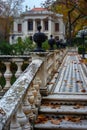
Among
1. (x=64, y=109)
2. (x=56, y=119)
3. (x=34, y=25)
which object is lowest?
(x=56, y=119)

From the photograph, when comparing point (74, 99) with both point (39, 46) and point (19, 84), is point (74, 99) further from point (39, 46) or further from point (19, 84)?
point (19, 84)

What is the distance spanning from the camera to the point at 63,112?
22.4 feet

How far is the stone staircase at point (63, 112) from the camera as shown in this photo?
6027mm

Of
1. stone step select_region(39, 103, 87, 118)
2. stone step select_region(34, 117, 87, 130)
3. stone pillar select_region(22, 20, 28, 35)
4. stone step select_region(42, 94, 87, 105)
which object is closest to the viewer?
stone step select_region(34, 117, 87, 130)

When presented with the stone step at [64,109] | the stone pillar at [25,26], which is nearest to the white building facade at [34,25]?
the stone pillar at [25,26]

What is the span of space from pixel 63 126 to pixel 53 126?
0.64ft

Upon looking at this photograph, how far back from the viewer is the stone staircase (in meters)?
6.03

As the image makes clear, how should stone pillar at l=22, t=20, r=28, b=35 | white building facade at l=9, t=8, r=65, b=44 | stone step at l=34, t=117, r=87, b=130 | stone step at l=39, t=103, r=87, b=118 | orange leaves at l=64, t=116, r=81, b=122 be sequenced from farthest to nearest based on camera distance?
stone pillar at l=22, t=20, r=28, b=35 → white building facade at l=9, t=8, r=65, b=44 → stone step at l=39, t=103, r=87, b=118 → orange leaves at l=64, t=116, r=81, b=122 → stone step at l=34, t=117, r=87, b=130

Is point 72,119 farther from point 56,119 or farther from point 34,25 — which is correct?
point 34,25

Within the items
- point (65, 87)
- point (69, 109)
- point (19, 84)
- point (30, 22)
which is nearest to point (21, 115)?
point (19, 84)

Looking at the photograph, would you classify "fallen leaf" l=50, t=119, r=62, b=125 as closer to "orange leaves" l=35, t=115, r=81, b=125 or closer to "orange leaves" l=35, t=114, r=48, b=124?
"orange leaves" l=35, t=115, r=81, b=125

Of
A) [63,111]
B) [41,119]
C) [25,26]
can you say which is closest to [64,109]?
[63,111]

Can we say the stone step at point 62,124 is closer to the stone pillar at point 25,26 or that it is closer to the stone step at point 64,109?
the stone step at point 64,109

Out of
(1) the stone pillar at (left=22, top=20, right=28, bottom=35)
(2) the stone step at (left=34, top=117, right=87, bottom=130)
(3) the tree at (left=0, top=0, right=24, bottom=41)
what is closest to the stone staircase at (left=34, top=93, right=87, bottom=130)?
(2) the stone step at (left=34, top=117, right=87, bottom=130)
